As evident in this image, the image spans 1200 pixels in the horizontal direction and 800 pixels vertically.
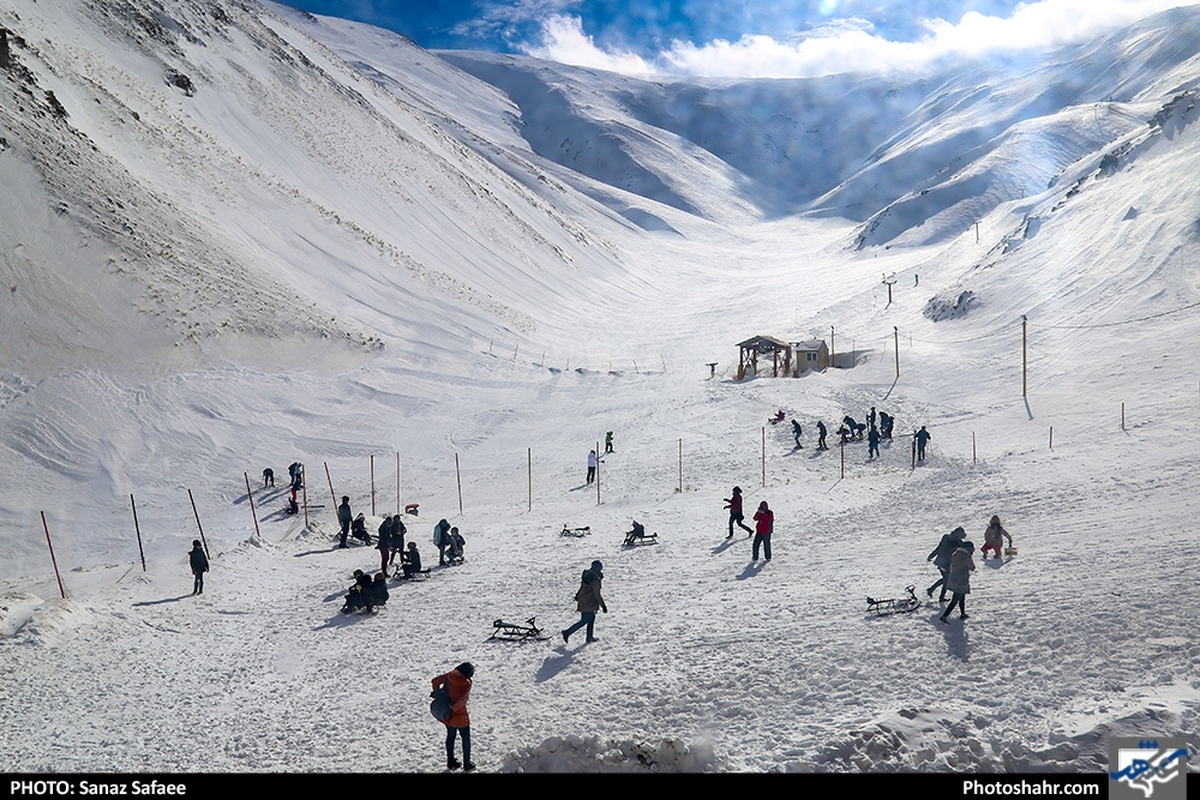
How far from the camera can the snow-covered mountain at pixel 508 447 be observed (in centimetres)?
1044

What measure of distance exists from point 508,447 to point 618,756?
26205 mm

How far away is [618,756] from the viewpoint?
8602mm

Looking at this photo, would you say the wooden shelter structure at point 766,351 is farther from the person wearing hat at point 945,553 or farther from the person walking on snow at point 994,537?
the person wearing hat at point 945,553

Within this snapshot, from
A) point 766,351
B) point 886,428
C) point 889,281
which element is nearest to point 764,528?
point 886,428

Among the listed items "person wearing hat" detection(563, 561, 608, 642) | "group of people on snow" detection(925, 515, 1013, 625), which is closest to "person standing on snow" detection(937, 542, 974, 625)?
"group of people on snow" detection(925, 515, 1013, 625)

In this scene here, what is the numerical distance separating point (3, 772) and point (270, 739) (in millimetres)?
2955

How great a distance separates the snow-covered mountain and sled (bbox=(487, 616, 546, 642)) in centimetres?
47

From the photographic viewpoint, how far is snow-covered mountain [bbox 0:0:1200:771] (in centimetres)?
1044

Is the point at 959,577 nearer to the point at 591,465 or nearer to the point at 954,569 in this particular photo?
the point at 954,569

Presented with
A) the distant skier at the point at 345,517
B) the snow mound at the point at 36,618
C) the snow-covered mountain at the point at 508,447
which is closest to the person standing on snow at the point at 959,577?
the snow-covered mountain at the point at 508,447

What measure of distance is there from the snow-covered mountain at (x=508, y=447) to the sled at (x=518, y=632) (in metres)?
0.47

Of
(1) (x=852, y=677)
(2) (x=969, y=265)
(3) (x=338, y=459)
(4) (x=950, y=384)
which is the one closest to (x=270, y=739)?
(1) (x=852, y=677)

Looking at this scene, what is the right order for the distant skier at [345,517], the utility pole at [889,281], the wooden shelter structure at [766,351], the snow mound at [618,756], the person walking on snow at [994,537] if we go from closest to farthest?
the snow mound at [618,756], the person walking on snow at [994,537], the distant skier at [345,517], the wooden shelter structure at [766,351], the utility pole at [889,281]

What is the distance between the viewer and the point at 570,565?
18.1 meters
